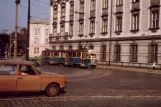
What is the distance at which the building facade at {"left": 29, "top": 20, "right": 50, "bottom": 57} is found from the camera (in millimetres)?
90750

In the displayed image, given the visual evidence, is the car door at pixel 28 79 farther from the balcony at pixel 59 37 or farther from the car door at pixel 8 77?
the balcony at pixel 59 37

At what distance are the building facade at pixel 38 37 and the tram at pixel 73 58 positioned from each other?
40169 mm

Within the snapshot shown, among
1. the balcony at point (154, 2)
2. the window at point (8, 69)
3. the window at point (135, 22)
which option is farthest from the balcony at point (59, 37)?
the window at point (8, 69)

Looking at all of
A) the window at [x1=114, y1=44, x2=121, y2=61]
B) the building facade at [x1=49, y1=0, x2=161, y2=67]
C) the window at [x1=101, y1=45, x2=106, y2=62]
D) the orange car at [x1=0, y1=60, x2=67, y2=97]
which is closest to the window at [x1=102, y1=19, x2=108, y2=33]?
the building facade at [x1=49, y1=0, x2=161, y2=67]

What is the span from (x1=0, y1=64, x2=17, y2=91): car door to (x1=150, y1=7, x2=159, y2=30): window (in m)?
28.1

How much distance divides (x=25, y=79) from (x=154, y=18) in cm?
2890

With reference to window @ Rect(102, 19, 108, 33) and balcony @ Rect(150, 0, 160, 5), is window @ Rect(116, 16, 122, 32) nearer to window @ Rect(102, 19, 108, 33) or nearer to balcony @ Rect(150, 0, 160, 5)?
window @ Rect(102, 19, 108, 33)

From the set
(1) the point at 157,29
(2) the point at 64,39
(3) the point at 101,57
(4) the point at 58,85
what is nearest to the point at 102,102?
(4) the point at 58,85

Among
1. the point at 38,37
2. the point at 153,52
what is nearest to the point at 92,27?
the point at 153,52

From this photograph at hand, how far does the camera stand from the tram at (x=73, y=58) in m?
40.4

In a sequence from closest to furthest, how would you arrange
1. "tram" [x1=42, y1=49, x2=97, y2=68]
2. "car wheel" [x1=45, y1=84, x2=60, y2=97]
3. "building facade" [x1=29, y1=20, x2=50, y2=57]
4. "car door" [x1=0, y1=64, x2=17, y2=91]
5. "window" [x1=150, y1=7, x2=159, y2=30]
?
"car door" [x1=0, y1=64, x2=17, y2=91] → "car wheel" [x1=45, y1=84, x2=60, y2=97] → "window" [x1=150, y1=7, x2=159, y2=30] → "tram" [x1=42, y1=49, x2=97, y2=68] → "building facade" [x1=29, y1=20, x2=50, y2=57]

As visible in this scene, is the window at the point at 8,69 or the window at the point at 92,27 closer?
the window at the point at 8,69

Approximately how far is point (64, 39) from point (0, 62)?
4514cm

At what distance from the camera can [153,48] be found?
3819 centimetres
